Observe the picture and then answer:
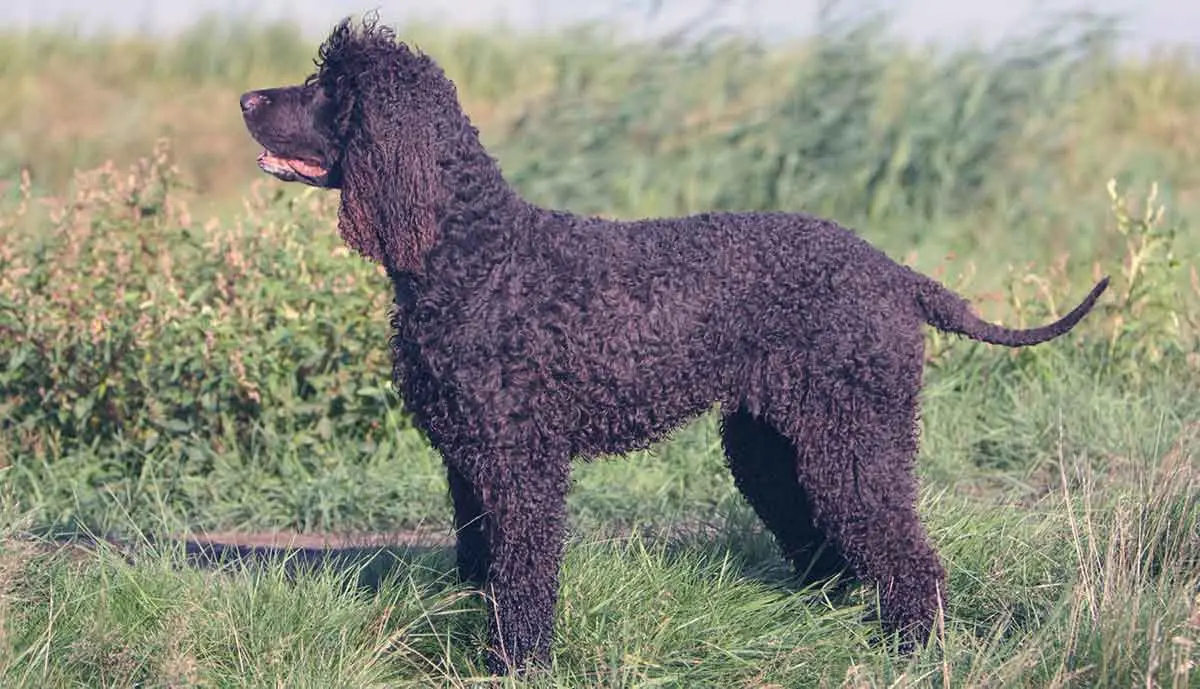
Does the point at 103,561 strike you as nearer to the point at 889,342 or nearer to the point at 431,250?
the point at 431,250

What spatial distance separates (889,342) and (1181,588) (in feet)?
3.22

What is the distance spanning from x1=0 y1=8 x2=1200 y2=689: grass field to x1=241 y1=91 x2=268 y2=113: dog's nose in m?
1.26

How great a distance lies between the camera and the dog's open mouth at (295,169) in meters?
3.97

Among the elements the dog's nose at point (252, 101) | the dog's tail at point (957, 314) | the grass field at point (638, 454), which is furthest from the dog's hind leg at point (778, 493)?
the dog's nose at point (252, 101)

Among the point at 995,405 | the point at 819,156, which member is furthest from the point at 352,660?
the point at 819,156

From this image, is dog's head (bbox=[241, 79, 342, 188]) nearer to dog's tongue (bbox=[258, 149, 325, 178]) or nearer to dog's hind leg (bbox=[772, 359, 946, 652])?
dog's tongue (bbox=[258, 149, 325, 178])

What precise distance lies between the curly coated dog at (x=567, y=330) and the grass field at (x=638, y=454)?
27cm

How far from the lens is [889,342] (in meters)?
4.04

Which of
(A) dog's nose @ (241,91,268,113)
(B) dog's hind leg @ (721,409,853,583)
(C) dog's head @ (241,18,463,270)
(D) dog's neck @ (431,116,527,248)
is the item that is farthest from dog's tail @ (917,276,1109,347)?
(A) dog's nose @ (241,91,268,113)

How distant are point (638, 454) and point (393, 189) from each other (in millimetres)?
2569

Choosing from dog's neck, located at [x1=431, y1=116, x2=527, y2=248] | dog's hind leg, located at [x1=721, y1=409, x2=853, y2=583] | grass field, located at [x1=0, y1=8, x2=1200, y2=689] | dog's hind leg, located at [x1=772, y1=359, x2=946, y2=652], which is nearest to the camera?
grass field, located at [x1=0, y1=8, x2=1200, y2=689]

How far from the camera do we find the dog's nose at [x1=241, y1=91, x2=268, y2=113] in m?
3.95

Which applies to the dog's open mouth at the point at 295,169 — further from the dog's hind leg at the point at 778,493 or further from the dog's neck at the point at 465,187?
the dog's hind leg at the point at 778,493

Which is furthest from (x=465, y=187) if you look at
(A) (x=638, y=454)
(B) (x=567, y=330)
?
(A) (x=638, y=454)
